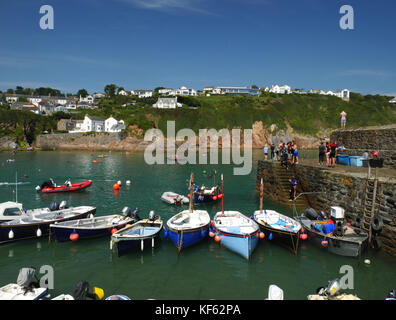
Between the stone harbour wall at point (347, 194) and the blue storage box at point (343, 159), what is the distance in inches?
166

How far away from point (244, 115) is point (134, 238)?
347ft

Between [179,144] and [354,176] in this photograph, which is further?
[179,144]

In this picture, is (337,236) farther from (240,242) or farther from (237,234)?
(237,234)

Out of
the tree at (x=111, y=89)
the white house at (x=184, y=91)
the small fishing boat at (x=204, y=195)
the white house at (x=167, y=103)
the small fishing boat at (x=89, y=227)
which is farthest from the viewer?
the white house at (x=184, y=91)

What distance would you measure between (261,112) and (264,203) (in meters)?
95.3

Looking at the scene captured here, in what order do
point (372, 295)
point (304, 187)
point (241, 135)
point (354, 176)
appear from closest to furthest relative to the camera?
point (372, 295)
point (354, 176)
point (304, 187)
point (241, 135)

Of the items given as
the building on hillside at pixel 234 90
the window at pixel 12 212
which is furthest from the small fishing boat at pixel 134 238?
the building on hillside at pixel 234 90

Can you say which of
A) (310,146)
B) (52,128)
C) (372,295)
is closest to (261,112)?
(310,146)

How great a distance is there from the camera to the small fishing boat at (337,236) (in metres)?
15.2

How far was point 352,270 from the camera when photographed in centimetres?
1420

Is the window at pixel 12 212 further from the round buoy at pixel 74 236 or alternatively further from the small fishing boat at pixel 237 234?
the small fishing boat at pixel 237 234

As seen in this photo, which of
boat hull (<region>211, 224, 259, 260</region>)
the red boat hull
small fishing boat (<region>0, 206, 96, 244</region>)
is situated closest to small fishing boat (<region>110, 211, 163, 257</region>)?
boat hull (<region>211, 224, 259, 260</region>)

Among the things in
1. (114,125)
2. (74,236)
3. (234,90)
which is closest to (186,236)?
(74,236)
